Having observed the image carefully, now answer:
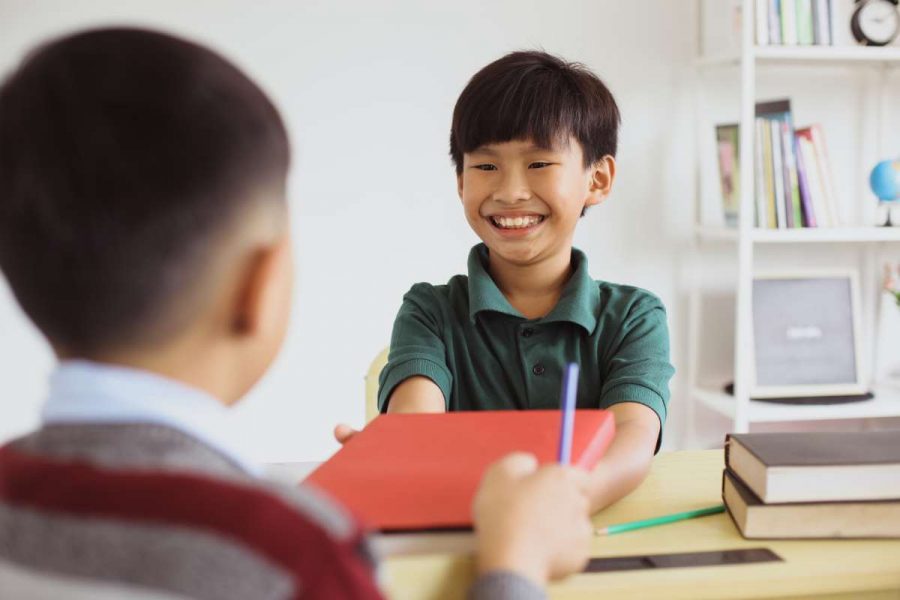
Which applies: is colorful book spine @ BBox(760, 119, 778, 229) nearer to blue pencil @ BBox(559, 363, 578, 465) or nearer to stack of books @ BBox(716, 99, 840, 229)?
stack of books @ BBox(716, 99, 840, 229)

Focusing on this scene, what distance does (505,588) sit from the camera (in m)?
0.58

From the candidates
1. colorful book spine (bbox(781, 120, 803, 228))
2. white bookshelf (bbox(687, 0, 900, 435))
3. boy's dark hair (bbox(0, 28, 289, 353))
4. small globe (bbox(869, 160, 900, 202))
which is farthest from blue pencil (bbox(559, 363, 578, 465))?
small globe (bbox(869, 160, 900, 202))

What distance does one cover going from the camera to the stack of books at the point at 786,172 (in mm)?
2457

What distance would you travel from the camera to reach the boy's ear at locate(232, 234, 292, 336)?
53 centimetres

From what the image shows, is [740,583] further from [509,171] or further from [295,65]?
[295,65]

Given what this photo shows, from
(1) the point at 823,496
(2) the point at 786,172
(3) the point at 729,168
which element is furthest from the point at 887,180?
(1) the point at 823,496

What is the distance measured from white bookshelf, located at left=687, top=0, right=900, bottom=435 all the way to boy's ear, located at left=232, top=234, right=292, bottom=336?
2045mm

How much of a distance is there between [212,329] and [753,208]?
216 centimetres

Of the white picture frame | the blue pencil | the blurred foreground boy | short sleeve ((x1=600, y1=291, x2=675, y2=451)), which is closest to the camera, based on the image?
the blurred foreground boy

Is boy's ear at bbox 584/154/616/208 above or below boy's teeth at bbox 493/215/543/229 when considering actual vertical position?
above

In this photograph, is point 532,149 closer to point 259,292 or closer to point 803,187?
point 259,292

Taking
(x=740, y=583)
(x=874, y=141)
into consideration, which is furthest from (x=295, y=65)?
(x=740, y=583)

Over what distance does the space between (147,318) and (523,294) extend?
97 centimetres

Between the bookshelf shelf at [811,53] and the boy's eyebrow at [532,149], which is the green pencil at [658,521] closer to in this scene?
the boy's eyebrow at [532,149]
